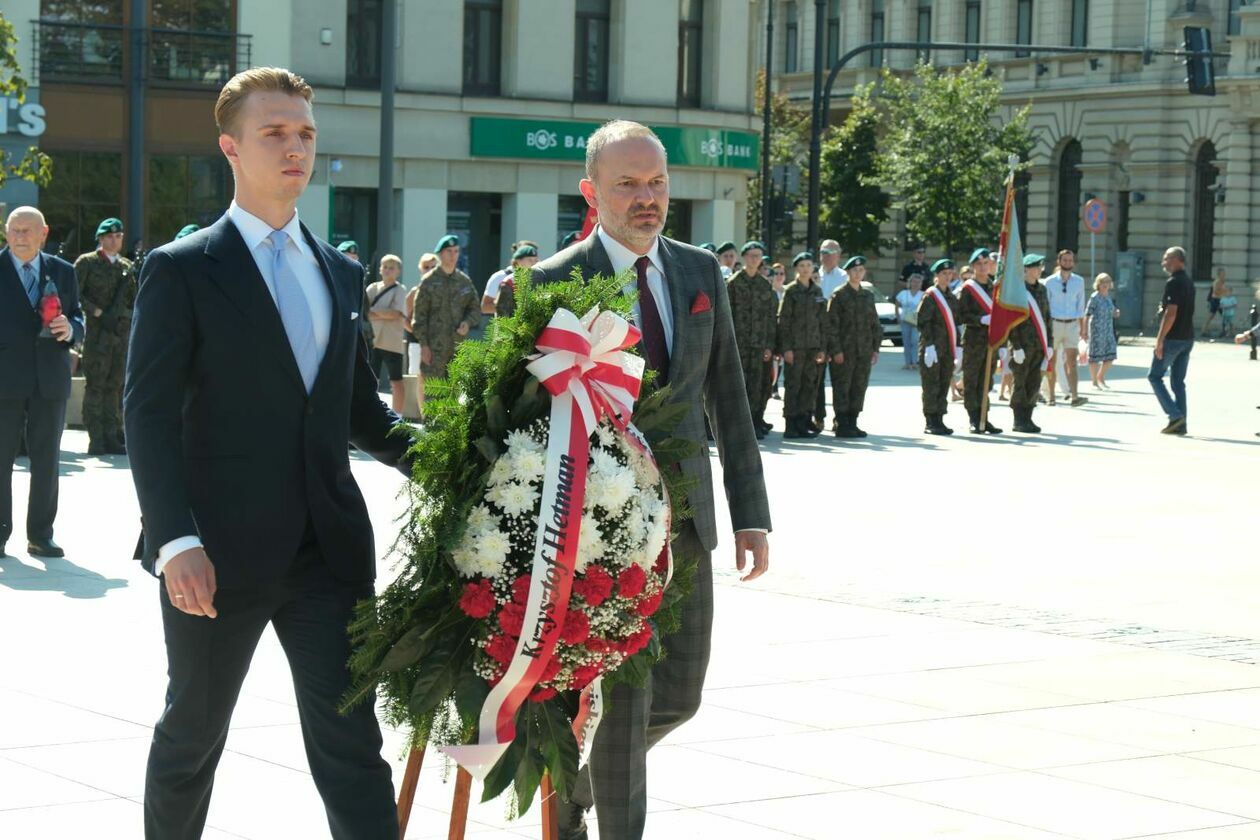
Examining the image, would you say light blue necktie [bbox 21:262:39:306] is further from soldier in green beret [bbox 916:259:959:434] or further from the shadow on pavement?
soldier in green beret [bbox 916:259:959:434]

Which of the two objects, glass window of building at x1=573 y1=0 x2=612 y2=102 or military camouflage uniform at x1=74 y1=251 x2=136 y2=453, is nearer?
military camouflage uniform at x1=74 y1=251 x2=136 y2=453

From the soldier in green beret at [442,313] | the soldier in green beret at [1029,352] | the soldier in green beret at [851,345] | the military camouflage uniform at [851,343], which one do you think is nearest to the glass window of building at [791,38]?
the soldier in green beret at [1029,352]

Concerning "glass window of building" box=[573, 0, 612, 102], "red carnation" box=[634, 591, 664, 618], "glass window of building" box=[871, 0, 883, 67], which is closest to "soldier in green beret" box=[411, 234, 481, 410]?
"red carnation" box=[634, 591, 664, 618]

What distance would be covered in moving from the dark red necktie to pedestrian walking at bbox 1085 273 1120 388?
77.9ft

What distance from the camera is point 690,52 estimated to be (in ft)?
141

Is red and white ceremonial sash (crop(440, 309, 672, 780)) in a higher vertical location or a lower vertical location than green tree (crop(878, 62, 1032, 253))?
lower

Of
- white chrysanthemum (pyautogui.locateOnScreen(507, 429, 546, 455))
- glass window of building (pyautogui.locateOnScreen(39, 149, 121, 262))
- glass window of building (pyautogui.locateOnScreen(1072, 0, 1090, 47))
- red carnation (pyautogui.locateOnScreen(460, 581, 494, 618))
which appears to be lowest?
red carnation (pyautogui.locateOnScreen(460, 581, 494, 618))

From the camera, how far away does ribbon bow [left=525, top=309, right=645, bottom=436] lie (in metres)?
4.39

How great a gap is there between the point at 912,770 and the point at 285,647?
2.77m

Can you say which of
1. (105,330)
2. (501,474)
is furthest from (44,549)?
(501,474)

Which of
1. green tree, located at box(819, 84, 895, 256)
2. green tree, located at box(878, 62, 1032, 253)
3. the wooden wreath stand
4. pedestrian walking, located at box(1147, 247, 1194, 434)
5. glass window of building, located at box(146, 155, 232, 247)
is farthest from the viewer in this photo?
green tree, located at box(819, 84, 895, 256)

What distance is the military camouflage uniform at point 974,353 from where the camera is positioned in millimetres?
22234

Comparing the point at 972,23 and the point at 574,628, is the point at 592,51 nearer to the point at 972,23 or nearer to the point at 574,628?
the point at 972,23

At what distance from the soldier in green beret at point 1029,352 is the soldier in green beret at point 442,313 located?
6.41 metres
